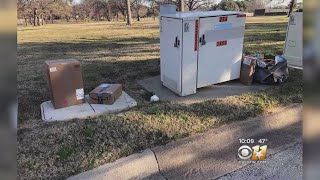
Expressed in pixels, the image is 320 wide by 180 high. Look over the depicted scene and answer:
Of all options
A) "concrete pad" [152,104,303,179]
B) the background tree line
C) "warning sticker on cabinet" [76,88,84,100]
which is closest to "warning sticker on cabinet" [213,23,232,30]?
"concrete pad" [152,104,303,179]

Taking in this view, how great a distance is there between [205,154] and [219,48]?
5.51 feet

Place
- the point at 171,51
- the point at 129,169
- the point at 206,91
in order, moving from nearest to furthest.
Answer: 1. the point at 129,169
2. the point at 171,51
3. the point at 206,91

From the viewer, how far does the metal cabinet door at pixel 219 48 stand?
3662 millimetres

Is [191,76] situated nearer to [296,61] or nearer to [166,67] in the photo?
[166,67]

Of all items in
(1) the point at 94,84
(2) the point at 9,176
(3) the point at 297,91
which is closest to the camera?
(2) the point at 9,176

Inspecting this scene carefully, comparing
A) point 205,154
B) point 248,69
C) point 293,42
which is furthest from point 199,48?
point 293,42

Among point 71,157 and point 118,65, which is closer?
point 71,157

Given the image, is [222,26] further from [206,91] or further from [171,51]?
[206,91]

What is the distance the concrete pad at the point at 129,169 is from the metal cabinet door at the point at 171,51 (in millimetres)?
1411

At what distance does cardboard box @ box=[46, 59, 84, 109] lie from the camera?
3.22 meters

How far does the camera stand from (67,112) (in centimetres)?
325

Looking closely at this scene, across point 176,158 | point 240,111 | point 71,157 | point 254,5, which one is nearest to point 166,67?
point 240,111

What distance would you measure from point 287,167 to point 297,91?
155cm

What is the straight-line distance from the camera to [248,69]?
4031 millimetres
